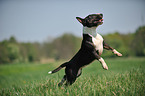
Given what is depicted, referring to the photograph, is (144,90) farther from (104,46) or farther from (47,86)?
(47,86)

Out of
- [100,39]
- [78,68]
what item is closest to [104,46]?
[100,39]

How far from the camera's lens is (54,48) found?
106ft

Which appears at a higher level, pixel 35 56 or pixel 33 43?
pixel 33 43

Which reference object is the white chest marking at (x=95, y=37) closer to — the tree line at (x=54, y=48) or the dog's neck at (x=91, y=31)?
the dog's neck at (x=91, y=31)

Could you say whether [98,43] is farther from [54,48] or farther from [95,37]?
[54,48]

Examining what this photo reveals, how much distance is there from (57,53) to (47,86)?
2800 centimetres

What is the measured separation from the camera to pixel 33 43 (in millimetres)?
33906

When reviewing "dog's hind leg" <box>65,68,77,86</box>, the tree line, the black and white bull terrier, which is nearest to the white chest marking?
the black and white bull terrier

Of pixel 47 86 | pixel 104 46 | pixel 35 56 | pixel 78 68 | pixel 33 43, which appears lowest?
pixel 35 56

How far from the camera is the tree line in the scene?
25.9 meters

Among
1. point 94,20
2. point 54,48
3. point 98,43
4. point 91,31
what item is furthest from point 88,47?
point 54,48

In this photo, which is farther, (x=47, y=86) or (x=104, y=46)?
(x=47, y=86)

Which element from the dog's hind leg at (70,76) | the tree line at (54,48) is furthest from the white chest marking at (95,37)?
the tree line at (54,48)

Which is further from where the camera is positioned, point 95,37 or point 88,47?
A: point 95,37
